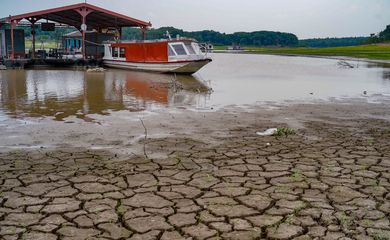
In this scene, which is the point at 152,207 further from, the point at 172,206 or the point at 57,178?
the point at 57,178

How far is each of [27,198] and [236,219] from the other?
7.39 ft

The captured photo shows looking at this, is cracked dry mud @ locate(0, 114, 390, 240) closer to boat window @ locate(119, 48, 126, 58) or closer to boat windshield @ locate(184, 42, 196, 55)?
boat windshield @ locate(184, 42, 196, 55)

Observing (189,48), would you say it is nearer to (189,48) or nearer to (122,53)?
(189,48)

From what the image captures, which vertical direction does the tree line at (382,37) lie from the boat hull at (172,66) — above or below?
above

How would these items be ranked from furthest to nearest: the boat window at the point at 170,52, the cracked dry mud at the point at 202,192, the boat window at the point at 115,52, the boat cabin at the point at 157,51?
the boat window at the point at 115,52 → the boat window at the point at 170,52 → the boat cabin at the point at 157,51 → the cracked dry mud at the point at 202,192

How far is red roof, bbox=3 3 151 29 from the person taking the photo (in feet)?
89.3

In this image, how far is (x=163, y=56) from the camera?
25219 mm

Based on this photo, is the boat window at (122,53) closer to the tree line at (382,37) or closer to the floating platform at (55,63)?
the floating platform at (55,63)

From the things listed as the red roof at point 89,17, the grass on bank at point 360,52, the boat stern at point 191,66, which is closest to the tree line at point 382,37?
the grass on bank at point 360,52

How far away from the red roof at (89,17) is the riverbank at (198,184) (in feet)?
67.8

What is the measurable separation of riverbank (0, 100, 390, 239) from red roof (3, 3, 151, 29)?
67.8ft

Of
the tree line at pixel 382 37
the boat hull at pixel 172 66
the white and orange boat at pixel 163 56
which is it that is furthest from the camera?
the tree line at pixel 382 37

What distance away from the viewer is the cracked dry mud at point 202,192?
3760mm

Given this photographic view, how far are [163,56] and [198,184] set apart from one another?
68.5 ft
